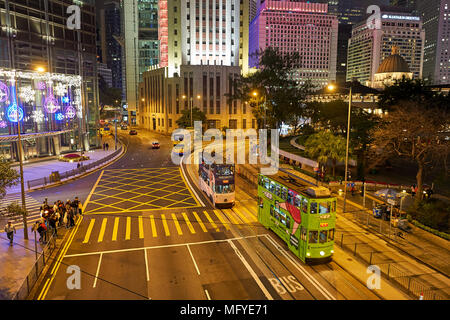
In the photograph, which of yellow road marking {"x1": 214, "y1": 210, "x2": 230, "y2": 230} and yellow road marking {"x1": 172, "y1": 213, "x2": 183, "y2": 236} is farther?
yellow road marking {"x1": 214, "y1": 210, "x2": 230, "y2": 230}

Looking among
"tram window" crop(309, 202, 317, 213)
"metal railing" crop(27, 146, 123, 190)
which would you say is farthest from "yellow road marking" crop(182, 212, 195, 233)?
"metal railing" crop(27, 146, 123, 190)

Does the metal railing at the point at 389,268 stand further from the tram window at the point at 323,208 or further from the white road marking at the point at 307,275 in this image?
the white road marking at the point at 307,275

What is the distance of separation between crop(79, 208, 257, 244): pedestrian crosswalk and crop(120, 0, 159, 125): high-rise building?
353 feet

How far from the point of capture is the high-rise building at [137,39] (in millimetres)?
116625

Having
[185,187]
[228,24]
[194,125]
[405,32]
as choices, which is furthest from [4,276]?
[405,32]

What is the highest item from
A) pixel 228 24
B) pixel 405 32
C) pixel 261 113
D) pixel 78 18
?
pixel 405 32

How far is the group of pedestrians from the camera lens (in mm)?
19109

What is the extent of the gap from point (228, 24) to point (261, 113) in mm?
50911

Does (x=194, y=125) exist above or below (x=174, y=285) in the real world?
above

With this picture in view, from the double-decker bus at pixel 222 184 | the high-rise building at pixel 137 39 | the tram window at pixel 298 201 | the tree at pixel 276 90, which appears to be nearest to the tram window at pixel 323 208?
the tram window at pixel 298 201

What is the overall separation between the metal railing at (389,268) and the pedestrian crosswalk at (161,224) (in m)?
6.61
